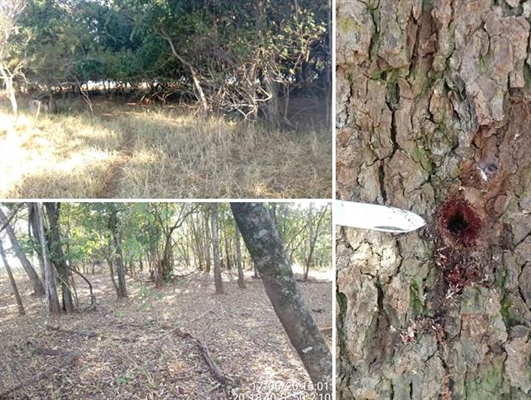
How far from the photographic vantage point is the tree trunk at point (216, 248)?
0.79 meters

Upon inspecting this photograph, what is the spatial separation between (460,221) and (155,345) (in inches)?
22.7

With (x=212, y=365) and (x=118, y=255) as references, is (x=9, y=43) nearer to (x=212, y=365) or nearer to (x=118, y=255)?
(x=118, y=255)

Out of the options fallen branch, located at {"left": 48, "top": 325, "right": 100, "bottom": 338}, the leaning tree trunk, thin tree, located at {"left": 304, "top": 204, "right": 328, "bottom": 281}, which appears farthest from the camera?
fallen branch, located at {"left": 48, "top": 325, "right": 100, "bottom": 338}

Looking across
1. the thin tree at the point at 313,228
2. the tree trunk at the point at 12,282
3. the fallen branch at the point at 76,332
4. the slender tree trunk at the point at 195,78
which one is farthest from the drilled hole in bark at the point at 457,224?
the tree trunk at the point at 12,282

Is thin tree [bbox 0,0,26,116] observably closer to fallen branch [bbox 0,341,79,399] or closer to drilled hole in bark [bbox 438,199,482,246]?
fallen branch [bbox 0,341,79,399]

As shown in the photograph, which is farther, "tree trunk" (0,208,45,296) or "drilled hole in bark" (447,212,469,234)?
"tree trunk" (0,208,45,296)

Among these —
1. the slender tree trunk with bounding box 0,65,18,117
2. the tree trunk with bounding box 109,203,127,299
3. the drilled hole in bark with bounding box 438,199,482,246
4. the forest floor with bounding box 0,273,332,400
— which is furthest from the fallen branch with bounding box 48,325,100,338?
the drilled hole in bark with bounding box 438,199,482,246

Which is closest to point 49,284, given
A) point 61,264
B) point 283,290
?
point 61,264

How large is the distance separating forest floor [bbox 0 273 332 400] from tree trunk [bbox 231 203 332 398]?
2 cm

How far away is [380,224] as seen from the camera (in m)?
0.66

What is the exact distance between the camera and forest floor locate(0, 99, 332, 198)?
2.58 ft

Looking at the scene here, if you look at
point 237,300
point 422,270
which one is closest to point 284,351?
point 237,300

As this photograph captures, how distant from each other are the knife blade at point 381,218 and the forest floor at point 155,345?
0.74 feet

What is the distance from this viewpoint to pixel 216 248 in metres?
0.79
